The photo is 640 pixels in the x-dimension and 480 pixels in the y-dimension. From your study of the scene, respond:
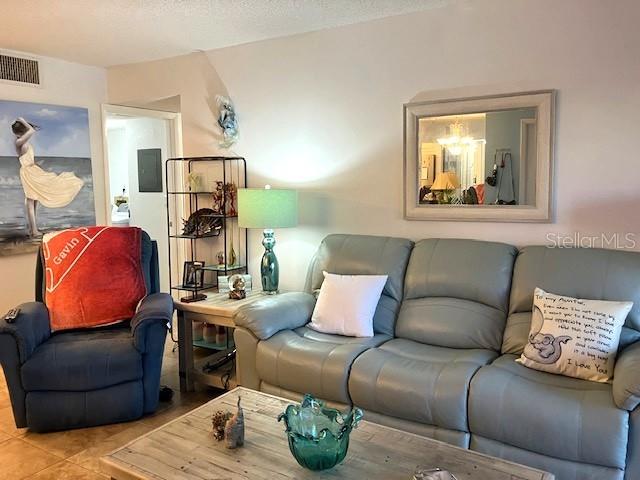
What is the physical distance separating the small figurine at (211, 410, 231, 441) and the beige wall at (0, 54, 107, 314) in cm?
301

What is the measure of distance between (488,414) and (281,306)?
1.33 meters

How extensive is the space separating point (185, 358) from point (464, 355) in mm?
1851

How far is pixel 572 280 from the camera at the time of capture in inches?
101

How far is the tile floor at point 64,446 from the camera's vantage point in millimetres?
2463

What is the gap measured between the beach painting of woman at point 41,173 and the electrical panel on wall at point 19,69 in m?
0.18

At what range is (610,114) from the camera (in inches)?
106

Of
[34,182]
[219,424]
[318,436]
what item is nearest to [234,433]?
[219,424]

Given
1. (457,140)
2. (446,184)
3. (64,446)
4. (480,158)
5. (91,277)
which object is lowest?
(64,446)

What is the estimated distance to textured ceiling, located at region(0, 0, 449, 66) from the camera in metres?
3.00

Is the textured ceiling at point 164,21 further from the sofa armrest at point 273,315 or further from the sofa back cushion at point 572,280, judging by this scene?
the sofa armrest at point 273,315

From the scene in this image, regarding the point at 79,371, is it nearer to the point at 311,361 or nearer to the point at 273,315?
the point at 273,315

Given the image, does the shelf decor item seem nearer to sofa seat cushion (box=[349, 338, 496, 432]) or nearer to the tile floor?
the tile floor

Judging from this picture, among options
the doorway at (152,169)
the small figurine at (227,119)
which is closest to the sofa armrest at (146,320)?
the small figurine at (227,119)

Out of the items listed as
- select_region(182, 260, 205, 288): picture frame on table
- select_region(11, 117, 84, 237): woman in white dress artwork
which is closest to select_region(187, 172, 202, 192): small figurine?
select_region(182, 260, 205, 288): picture frame on table
